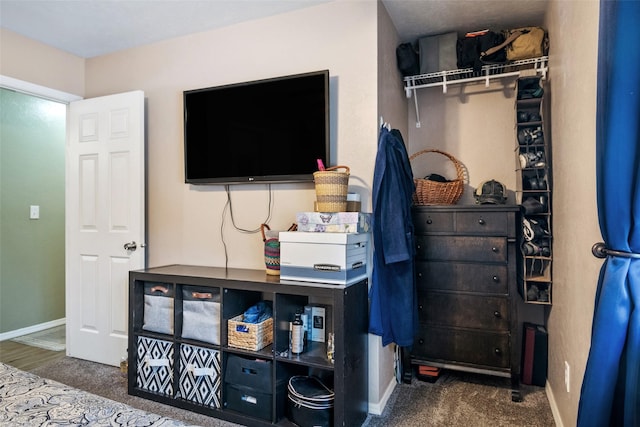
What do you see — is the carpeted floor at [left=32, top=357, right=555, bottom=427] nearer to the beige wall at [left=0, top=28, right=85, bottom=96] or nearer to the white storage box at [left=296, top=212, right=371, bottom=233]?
the white storage box at [left=296, top=212, right=371, bottom=233]

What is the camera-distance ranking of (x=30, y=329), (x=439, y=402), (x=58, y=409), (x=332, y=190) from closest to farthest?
1. (x=58, y=409)
2. (x=332, y=190)
3. (x=439, y=402)
4. (x=30, y=329)

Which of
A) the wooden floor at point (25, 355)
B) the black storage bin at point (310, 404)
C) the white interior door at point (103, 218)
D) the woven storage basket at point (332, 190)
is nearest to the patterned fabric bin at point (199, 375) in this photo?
the black storage bin at point (310, 404)

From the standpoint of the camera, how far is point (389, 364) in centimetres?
243

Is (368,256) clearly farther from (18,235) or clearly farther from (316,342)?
(18,235)

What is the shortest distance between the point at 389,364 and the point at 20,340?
3264mm

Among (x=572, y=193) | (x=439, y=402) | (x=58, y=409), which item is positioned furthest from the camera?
(x=439, y=402)

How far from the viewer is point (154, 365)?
2.33 m

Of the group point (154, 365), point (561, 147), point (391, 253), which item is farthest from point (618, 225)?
point (154, 365)

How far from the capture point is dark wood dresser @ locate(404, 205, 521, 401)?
2371 millimetres

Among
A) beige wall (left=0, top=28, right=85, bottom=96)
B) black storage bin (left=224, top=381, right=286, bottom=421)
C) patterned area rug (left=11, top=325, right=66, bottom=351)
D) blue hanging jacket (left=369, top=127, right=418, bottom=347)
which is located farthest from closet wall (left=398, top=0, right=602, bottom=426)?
patterned area rug (left=11, top=325, right=66, bottom=351)

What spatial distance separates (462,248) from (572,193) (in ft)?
2.59

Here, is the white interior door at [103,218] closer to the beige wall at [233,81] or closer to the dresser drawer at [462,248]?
the beige wall at [233,81]

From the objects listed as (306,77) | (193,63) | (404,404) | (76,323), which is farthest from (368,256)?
(76,323)

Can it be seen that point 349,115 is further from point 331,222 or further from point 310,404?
point 310,404
